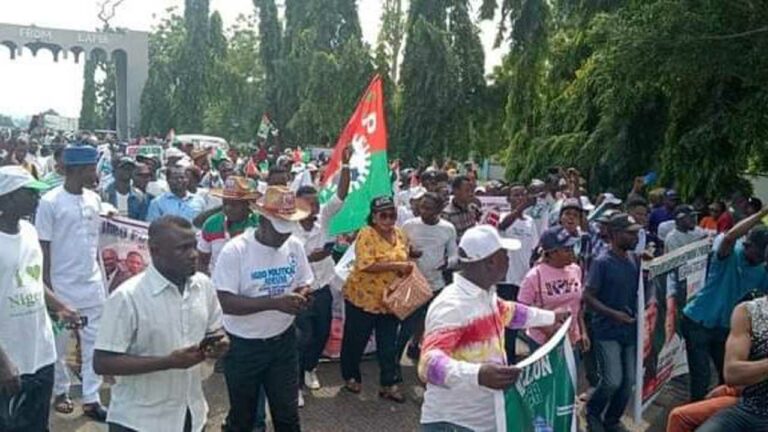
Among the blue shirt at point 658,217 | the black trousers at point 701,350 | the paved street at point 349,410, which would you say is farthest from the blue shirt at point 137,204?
the blue shirt at point 658,217

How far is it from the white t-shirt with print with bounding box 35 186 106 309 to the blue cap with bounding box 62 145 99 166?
0.78 feet

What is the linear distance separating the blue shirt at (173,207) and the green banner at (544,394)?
13.6 feet

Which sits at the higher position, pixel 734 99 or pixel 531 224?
pixel 734 99

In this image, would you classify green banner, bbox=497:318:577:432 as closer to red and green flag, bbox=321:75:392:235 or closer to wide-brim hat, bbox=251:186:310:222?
wide-brim hat, bbox=251:186:310:222

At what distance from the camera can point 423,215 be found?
7.22 m

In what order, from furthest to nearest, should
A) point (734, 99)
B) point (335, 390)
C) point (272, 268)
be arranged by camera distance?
point (734, 99) < point (335, 390) < point (272, 268)

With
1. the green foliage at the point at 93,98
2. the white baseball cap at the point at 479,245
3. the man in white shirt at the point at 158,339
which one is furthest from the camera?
the green foliage at the point at 93,98

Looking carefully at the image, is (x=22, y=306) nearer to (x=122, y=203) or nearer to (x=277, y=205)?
(x=277, y=205)

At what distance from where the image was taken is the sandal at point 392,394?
6844mm

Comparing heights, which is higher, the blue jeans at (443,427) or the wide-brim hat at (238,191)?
the wide-brim hat at (238,191)

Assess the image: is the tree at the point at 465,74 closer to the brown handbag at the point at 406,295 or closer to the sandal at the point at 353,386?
the sandal at the point at 353,386

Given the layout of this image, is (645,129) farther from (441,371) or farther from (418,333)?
(441,371)

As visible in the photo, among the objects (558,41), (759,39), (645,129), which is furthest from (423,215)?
(558,41)

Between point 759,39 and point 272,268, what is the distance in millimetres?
8379
